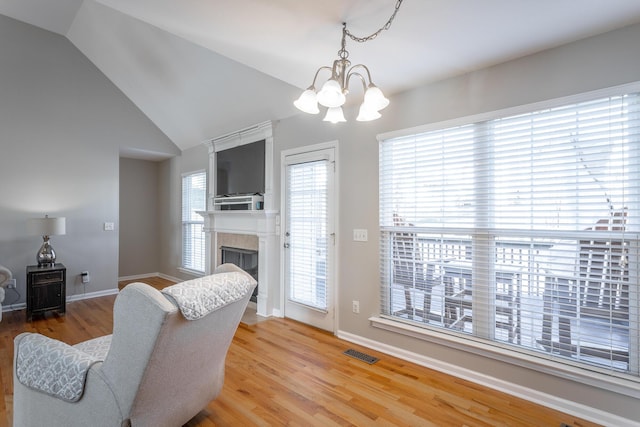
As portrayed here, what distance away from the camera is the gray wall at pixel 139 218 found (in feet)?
19.8

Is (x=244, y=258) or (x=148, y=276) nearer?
(x=244, y=258)

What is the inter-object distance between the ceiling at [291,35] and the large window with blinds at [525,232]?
0.50m

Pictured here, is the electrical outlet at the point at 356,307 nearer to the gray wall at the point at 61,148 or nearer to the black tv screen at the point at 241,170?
the black tv screen at the point at 241,170

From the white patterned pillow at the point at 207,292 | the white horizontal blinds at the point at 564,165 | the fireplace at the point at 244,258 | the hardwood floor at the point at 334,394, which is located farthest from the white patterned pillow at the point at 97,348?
the white horizontal blinds at the point at 564,165

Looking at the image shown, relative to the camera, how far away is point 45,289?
394 cm

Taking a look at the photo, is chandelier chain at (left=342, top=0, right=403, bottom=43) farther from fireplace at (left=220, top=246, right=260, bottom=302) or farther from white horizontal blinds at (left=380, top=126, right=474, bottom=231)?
fireplace at (left=220, top=246, right=260, bottom=302)

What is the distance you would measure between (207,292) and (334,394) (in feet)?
4.36

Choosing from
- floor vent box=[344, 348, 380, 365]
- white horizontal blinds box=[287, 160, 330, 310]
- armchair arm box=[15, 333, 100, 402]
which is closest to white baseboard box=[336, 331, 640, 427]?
floor vent box=[344, 348, 380, 365]

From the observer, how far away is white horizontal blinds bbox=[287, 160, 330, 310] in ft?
11.2

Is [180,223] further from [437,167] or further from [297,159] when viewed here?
[437,167]

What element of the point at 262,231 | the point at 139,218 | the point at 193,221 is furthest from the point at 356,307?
the point at 139,218

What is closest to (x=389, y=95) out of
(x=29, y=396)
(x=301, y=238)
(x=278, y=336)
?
(x=301, y=238)

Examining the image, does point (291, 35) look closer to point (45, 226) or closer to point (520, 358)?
point (520, 358)

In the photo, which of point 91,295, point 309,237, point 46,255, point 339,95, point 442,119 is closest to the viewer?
point 339,95
